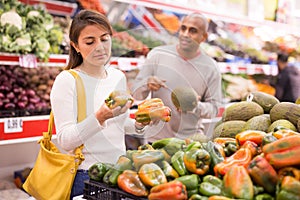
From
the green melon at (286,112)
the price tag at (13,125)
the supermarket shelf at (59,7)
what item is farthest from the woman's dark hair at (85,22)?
the supermarket shelf at (59,7)

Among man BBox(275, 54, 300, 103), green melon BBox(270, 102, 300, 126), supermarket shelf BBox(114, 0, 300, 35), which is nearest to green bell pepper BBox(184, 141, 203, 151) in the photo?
green melon BBox(270, 102, 300, 126)

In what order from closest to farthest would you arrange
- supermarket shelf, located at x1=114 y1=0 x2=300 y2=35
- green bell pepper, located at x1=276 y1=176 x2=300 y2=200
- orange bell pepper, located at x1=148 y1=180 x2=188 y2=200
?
green bell pepper, located at x1=276 y1=176 x2=300 y2=200 < orange bell pepper, located at x1=148 y1=180 x2=188 y2=200 < supermarket shelf, located at x1=114 y1=0 x2=300 y2=35

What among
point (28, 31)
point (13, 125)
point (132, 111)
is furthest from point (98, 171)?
point (28, 31)

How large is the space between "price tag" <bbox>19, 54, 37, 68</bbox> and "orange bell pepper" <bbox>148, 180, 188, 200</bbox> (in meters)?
2.52

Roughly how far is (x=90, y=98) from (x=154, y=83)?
43cm

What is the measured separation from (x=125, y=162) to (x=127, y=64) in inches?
18.9

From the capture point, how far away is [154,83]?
1665 mm

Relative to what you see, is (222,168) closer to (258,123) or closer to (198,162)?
(198,162)

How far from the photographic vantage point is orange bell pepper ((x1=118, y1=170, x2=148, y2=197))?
1326mm

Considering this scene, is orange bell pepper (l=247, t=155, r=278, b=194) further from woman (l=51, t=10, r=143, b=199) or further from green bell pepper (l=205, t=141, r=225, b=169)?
woman (l=51, t=10, r=143, b=199)

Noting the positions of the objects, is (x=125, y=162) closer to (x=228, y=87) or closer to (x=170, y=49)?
(x=170, y=49)

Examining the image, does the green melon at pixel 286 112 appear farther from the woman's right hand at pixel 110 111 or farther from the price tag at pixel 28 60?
the price tag at pixel 28 60

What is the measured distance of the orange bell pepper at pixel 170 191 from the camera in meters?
1.24

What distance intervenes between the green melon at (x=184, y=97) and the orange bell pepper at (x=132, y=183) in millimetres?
390
